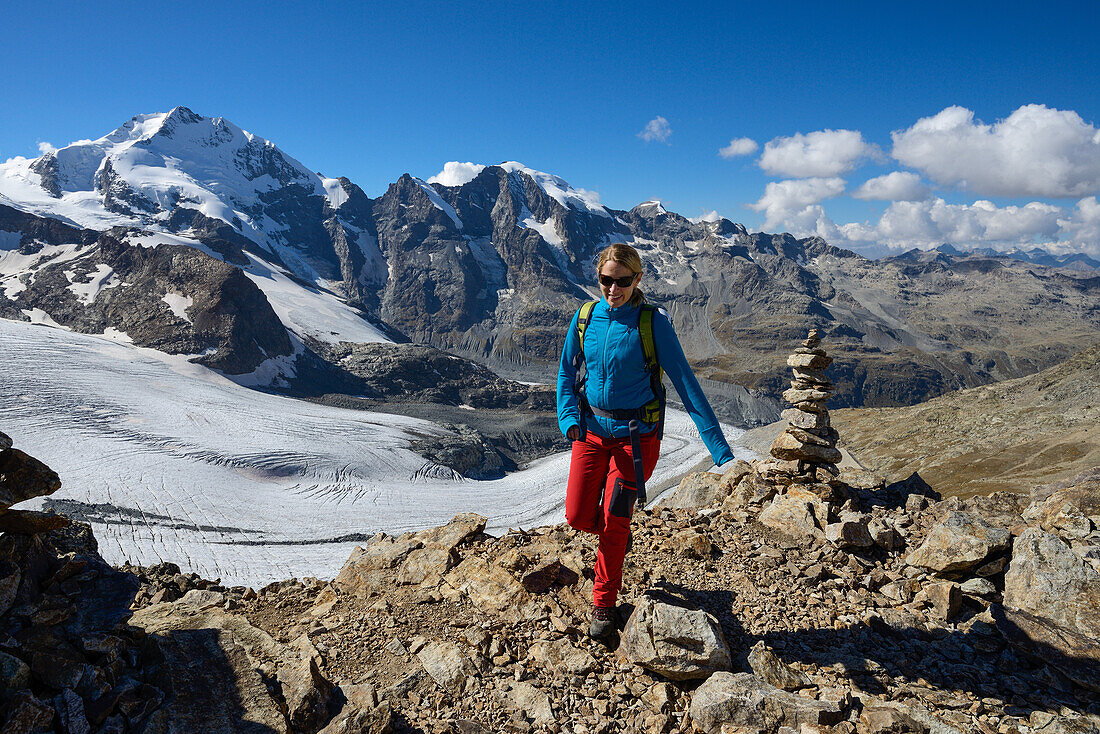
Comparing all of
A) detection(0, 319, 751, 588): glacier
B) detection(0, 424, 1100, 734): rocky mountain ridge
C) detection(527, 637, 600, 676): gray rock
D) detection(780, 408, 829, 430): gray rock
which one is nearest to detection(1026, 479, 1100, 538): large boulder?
detection(0, 424, 1100, 734): rocky mountain ridge

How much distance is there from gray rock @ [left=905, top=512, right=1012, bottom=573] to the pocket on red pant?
4.13 m

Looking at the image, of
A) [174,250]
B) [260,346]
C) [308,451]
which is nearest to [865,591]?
[308,451]

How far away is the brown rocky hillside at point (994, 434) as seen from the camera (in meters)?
30.1

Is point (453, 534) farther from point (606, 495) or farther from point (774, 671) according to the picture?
point (774, 671)

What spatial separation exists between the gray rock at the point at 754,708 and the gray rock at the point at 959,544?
3.13m

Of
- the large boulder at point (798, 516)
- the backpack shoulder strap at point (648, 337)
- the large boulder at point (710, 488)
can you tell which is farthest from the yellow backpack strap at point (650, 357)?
the large boulder at point (710, 488)

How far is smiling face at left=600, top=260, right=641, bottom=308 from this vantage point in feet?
16.2

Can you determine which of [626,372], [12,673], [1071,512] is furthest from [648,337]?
[1071,512]

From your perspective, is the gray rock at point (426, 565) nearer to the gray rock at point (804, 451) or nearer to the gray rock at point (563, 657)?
the gray rock at point (563, 657)

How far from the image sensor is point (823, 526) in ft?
25.2

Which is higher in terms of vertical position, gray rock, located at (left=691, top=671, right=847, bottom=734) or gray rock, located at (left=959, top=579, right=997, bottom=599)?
gray rock, located at (left=959, top=579, right=997, bottom=599)

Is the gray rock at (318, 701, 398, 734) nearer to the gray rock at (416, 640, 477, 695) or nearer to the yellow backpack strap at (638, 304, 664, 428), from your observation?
the gray rock at (416, 640, 477, 695)

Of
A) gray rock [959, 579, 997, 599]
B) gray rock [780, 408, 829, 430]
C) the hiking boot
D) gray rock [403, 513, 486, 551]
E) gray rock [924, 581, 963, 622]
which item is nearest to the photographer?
the hiking boot

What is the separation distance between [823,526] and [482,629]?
514 centimetres
